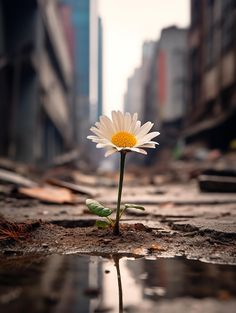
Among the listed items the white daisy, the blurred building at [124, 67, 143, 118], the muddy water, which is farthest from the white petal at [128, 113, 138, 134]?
the blurred building at [124, 67, 143, 118]

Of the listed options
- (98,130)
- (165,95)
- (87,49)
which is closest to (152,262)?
(98,130)

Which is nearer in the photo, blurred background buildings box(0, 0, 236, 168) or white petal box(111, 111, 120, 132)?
white petal box(111, 111, 120, 132)

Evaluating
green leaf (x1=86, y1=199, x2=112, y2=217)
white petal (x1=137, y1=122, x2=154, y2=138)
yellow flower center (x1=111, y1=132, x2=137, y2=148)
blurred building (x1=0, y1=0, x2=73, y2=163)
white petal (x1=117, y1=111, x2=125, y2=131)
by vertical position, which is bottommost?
green leaf (x1=86, y1=199, x2=112, y2=217)

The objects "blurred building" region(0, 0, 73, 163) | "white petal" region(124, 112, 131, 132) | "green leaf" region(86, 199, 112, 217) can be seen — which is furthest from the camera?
"blurred building" region(0, 0, 73, 163)

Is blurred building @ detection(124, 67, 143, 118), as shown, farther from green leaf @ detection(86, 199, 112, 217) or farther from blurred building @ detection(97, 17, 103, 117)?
green leaf @ detection(86, 199, 112, 217)

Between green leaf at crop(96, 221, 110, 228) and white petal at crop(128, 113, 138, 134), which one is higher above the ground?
white petal at crop(128, 113, 138, 134)

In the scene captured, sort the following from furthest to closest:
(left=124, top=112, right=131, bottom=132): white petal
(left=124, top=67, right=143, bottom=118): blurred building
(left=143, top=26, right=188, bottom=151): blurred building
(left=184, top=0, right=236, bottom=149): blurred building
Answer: (left=124, top=67, right=143, bottom=118): blurred building < (left=143, top=26, right=188, bottom=151): blurred building < (left=184, top=0, right=236, bottom=149): blurred building < (left=124, top=112, right=131, bottom=132): white petal
